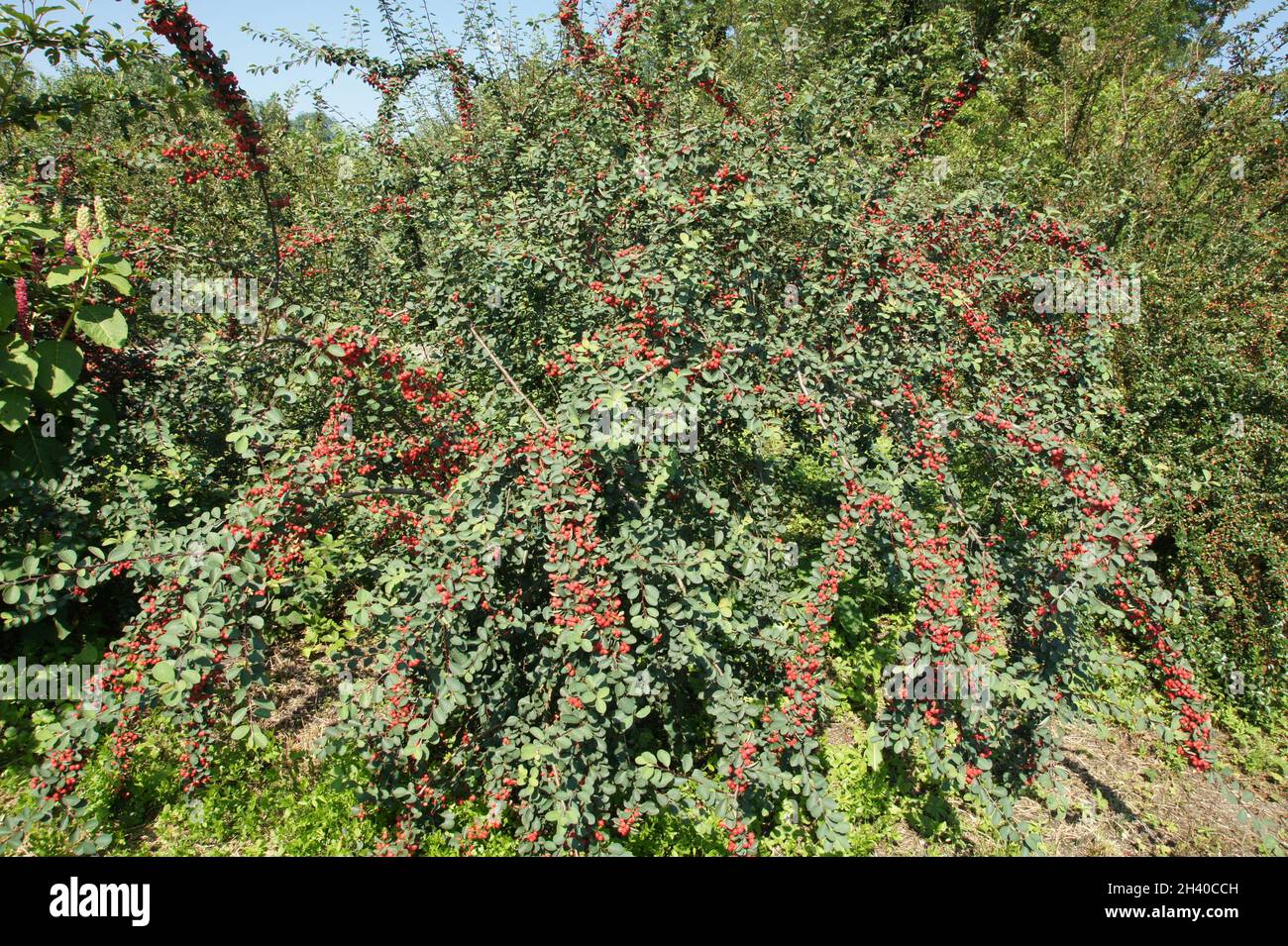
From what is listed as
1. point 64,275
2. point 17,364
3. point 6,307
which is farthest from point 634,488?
point 6,307

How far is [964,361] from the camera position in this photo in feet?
11.5

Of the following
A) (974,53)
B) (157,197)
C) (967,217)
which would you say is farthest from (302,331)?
(157,197)

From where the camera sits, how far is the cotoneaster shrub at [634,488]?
2.54 meters

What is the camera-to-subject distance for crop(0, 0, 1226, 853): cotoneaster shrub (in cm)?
254

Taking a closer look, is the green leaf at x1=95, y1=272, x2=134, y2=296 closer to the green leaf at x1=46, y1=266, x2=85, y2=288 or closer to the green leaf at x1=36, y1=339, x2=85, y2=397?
the green leaf at x1=46, y1=266, x2=85, y2=288

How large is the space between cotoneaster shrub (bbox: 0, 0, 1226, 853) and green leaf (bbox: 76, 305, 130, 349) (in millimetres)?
196

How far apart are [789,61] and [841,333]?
416 centimetres

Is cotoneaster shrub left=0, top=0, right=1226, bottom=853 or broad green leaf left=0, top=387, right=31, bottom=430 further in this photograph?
broad green leaf left=0, top=387, right=31, bottom=430

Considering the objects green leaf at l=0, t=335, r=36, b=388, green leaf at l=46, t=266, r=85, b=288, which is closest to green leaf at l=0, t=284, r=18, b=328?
green leaf at l=0, t=335, r=36, b=388

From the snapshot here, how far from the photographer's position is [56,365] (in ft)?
9.92

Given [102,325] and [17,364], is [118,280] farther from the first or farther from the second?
[17,364]

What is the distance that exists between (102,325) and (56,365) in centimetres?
27

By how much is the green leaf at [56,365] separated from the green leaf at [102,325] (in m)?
0.15

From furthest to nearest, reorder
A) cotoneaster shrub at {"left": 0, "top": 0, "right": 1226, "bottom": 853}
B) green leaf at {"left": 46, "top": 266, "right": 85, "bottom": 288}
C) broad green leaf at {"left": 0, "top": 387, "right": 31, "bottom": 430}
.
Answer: broad green leaf at {"left": 0, "top": 387, "right": 31, "bottom": 430}
green leaf at {"left": 46, "top": 266, "right": 85, "bottom": 288}
cotoneaster shrub at {"left": 0, "top": 0, "right": 1226, "bottom": 853}
